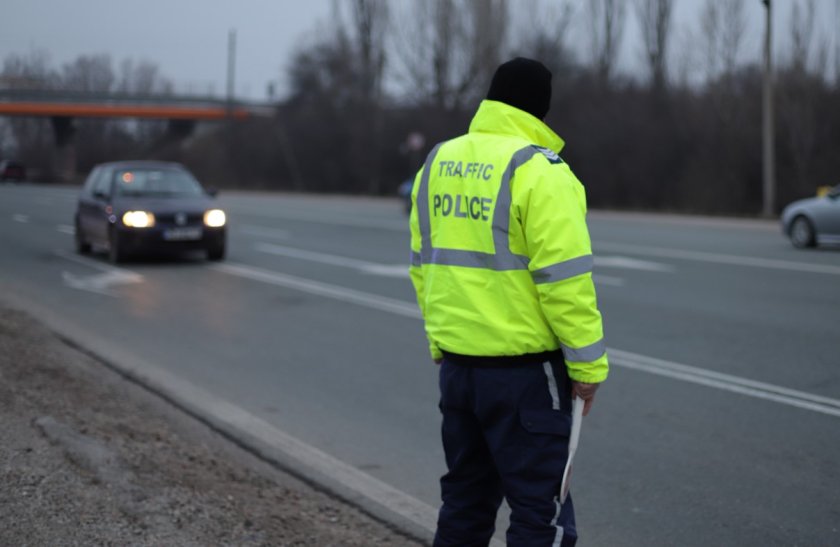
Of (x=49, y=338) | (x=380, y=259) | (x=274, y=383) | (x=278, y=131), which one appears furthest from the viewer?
(x=278, y=131)

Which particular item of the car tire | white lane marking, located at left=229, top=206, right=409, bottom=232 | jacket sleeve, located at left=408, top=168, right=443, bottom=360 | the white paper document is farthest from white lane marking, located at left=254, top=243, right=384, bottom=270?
the white paper document

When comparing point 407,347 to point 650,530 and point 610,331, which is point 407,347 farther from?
point 650,530

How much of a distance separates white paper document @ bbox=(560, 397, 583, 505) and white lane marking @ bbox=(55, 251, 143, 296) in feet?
35.3

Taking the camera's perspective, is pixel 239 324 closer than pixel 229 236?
Yes

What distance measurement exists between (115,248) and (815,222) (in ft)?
39.8

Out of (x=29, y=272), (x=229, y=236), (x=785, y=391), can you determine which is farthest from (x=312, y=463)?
(x=229, y=236)

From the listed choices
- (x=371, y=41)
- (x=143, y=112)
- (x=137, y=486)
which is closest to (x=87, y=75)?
(x=137, y=486)

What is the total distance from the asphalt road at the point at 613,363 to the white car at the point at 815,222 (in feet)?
1.99

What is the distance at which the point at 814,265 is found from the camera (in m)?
16.3

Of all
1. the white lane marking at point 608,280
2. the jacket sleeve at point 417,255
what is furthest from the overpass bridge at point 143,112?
the jacket sleeve at point 417,255

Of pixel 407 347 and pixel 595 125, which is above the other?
pixel 595 125

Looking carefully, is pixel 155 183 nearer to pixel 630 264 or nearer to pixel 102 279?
pixel 102 279

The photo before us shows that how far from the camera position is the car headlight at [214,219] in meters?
16.8

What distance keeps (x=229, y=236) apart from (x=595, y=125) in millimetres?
21897
